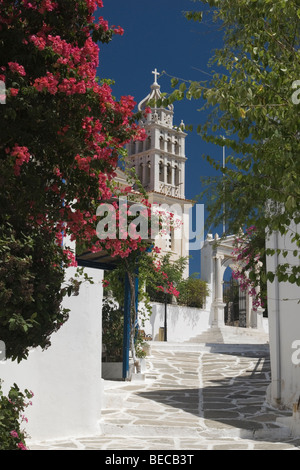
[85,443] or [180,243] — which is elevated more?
[180,243]

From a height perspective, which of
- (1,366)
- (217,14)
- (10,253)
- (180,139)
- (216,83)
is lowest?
(1,366)

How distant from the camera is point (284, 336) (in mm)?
10188

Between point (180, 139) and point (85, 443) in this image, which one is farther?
point (180, 139)

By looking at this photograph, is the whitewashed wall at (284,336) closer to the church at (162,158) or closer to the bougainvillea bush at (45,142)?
the bougainvillea bush at (45,142)

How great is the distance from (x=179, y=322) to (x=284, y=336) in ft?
56.8

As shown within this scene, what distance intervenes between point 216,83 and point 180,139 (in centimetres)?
4093

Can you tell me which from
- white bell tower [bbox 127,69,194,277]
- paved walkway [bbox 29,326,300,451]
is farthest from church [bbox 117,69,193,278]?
paved walkway [bbox 29,326,300,451]

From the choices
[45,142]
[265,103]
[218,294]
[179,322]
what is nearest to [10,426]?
[45,142]

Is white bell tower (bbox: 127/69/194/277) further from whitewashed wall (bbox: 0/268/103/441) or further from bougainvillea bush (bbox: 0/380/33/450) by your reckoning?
bougainvillea bush (bbox: 0/380/33/450)

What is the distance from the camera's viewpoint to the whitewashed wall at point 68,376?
729 centimetres

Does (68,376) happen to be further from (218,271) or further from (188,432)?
(218,271)
